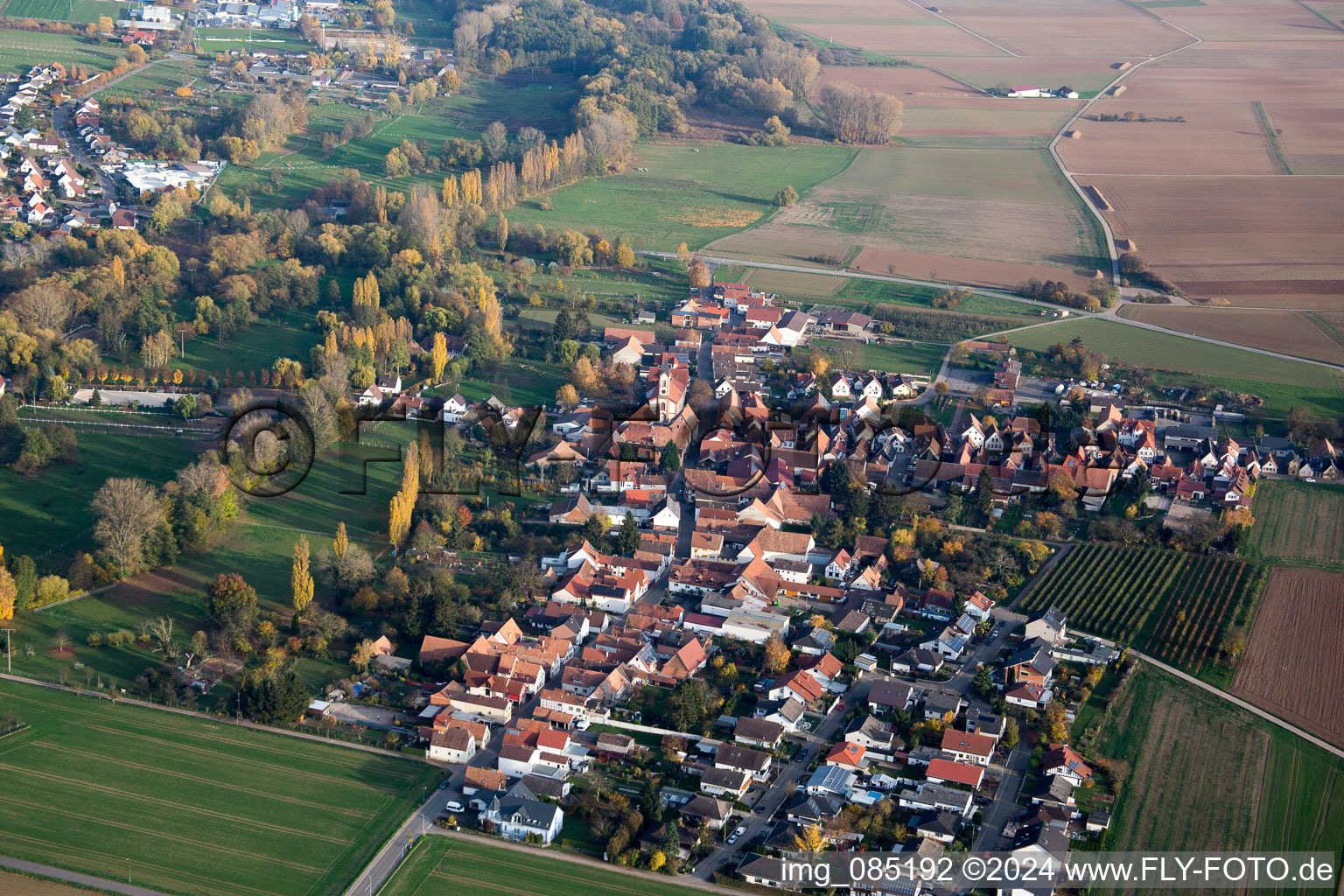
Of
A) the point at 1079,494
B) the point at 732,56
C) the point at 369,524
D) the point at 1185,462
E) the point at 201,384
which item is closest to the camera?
the point at 369,524

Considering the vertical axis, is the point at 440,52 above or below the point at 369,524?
above

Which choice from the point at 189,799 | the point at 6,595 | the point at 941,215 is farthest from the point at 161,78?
the point at 189,799

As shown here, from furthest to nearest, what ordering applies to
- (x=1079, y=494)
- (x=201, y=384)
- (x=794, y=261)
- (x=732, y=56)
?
(x=732, y=56)
(x=794, y=261)
(x=201, y=384)
(x=1079, y=494)

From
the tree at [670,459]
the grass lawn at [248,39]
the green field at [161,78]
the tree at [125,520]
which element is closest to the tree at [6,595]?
the tree at [125,520]

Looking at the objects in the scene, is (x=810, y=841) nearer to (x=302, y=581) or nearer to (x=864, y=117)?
(x=302, y=581)

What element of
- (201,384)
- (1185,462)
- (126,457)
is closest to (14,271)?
(201,384)

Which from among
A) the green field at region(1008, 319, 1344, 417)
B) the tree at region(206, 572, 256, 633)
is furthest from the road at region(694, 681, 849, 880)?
the green field at region(1008, 319, 1344, 417)

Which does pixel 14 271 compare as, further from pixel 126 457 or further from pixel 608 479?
pixel 608 479
